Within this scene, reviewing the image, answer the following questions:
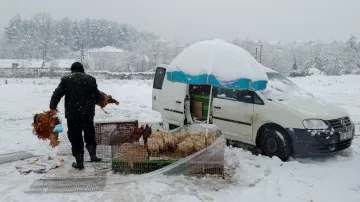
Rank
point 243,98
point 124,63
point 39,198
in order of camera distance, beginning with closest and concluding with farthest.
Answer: point 39,198, point 243,98, point 124,63

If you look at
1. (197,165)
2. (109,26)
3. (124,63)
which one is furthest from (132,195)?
(109,26)

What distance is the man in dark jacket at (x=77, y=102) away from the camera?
567 cm

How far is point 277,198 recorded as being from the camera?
4.90 m

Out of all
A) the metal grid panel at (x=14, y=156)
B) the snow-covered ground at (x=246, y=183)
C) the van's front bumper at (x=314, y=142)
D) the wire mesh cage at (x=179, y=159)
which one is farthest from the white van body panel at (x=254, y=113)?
the metal grid panel at (x=14, y=156)

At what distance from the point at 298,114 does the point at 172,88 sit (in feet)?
11.0

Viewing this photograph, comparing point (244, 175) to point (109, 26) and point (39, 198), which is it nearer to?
point (39, 198)

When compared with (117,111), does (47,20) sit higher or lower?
higher

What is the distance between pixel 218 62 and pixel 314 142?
2.53 meters

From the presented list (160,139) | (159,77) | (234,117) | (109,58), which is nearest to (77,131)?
(160,139)

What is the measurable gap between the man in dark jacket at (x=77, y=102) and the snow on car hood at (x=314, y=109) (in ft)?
13.1

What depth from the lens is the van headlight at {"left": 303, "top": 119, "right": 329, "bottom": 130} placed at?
21.0 feet

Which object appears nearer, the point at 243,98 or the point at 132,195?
the point at 132,195

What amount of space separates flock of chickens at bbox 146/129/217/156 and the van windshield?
1.91 metres

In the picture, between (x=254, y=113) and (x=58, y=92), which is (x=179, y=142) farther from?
(x=58, y=92)
